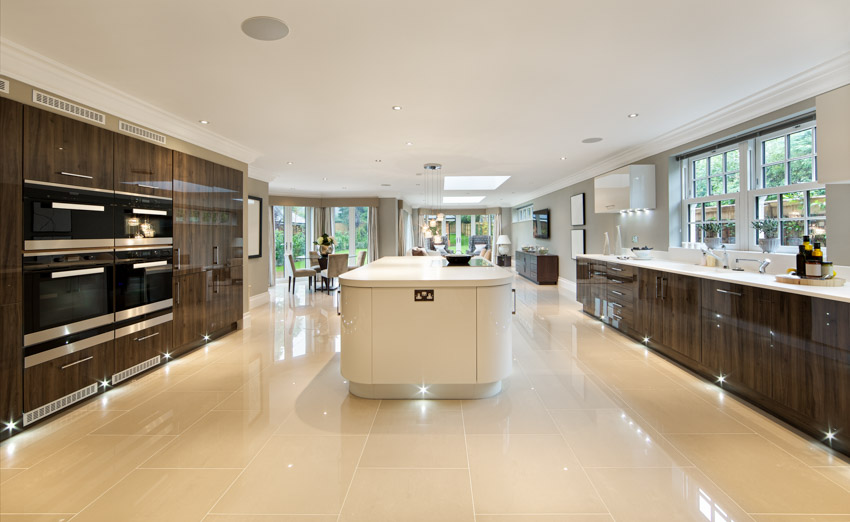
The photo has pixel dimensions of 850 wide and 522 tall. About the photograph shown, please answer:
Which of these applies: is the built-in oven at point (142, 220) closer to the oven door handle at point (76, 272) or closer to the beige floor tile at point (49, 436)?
the oven door handle at point (76, 272)

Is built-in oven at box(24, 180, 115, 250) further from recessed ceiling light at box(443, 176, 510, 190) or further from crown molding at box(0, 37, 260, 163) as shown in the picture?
recessed ceiling light at box(443, 176, 510, 190)

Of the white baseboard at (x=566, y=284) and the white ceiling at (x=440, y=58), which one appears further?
the white baseboard at (x=566, y=284)

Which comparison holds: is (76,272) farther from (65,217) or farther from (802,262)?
(802,262)

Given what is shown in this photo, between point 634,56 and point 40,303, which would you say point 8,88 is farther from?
point 634,56

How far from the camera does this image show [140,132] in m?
3.45

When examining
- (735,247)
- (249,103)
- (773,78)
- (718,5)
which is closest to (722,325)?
(735,247)

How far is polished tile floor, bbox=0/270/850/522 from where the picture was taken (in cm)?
170

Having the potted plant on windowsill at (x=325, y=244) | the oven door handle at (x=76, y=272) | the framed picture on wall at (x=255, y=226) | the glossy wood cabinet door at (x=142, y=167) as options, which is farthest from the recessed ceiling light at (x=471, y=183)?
the oven door handle at (x=76, y=272)

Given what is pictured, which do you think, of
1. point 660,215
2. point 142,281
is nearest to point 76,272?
point 142,281

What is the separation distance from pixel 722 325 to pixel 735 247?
154 cm

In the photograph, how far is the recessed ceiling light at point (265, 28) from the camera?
2178mm

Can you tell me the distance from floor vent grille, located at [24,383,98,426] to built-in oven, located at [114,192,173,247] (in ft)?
3.69

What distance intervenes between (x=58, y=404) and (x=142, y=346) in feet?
2.68

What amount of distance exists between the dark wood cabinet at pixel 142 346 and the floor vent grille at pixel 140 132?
1.75 m
